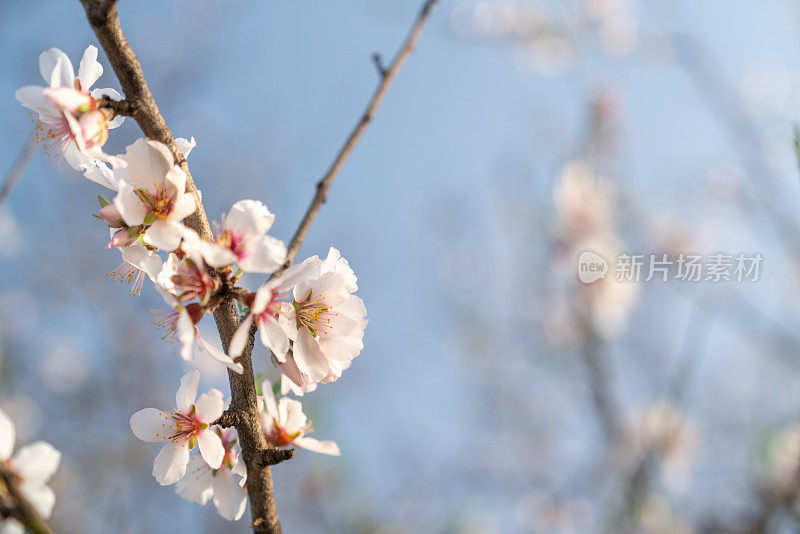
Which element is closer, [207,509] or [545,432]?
[207,509]

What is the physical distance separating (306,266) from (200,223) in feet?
0.53

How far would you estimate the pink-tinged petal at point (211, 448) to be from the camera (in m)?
0.80

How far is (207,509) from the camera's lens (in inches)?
165

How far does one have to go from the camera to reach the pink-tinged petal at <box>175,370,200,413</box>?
802mm

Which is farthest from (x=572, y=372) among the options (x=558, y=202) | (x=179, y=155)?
(x=179, y=155)

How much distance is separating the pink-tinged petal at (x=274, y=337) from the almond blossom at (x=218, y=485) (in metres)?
0.18

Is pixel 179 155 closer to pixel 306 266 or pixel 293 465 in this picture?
pixel 306 266

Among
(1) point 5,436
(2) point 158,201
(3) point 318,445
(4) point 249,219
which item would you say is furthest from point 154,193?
(3) point 318,445

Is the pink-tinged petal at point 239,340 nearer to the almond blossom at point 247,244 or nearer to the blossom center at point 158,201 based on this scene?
the almond blossom at point 247,244

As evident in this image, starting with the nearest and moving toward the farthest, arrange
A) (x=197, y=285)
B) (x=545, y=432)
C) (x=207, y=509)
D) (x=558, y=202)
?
1. (x=197, y=285)
2. (x=558, y=202)
3. (x=207, y=509)
4. (x=545, y=432)

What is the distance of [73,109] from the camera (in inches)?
29.0

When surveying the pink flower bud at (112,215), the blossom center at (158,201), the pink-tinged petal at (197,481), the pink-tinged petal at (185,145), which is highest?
the pink-tinged petal at (185,145)

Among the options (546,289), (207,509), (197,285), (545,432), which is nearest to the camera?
(197,285)

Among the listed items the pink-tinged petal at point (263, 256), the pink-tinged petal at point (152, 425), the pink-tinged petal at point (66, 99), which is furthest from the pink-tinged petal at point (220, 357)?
the pink-tinged petal at point (66, 99)
